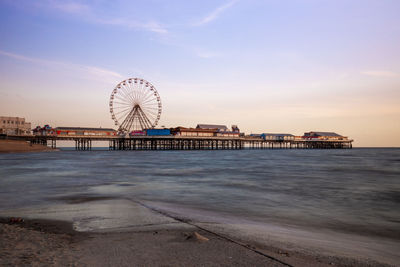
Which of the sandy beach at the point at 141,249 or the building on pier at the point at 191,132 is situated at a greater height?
the building on pier at the point at 191,132

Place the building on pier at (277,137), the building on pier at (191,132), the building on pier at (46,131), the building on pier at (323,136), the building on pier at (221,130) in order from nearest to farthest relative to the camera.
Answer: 1. the building on pier at (46,131)
2. the building on pier at (191,132)
3. the building on pier at (221,130)
4. the building on pier at (277,137)
5. the building on pier at (323,136)

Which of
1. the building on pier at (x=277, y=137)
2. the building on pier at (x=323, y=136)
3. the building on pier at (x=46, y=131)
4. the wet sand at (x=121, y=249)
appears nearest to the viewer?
the wet sand at (x=121, y=249)

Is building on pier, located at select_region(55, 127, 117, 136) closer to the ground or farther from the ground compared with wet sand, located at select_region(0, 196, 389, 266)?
farther from the ground

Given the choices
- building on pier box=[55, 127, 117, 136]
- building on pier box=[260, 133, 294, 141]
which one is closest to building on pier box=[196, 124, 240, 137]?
building on pier box=[260, 133, 294, 141]

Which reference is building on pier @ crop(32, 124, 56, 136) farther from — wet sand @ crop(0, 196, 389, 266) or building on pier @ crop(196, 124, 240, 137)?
wet sand @ crop(0, 196, 389, 266)

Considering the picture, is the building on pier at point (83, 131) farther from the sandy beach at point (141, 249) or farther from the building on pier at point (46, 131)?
the sandy beach at point (141, 249)

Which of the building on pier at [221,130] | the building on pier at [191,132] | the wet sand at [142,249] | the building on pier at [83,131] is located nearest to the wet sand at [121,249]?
the wet sand at [142,249]

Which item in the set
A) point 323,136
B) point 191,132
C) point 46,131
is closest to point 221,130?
point 191,132

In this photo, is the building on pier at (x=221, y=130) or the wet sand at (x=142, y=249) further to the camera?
the building on pier at (x=221, y=130)

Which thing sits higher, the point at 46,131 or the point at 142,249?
the point at 46,131

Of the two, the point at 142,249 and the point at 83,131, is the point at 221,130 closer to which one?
the point at 83,131

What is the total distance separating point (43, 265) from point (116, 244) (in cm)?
123

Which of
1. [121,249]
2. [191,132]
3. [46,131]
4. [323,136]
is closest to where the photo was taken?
[121,249]

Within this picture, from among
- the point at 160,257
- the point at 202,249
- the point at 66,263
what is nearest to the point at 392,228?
the point at 202,249
